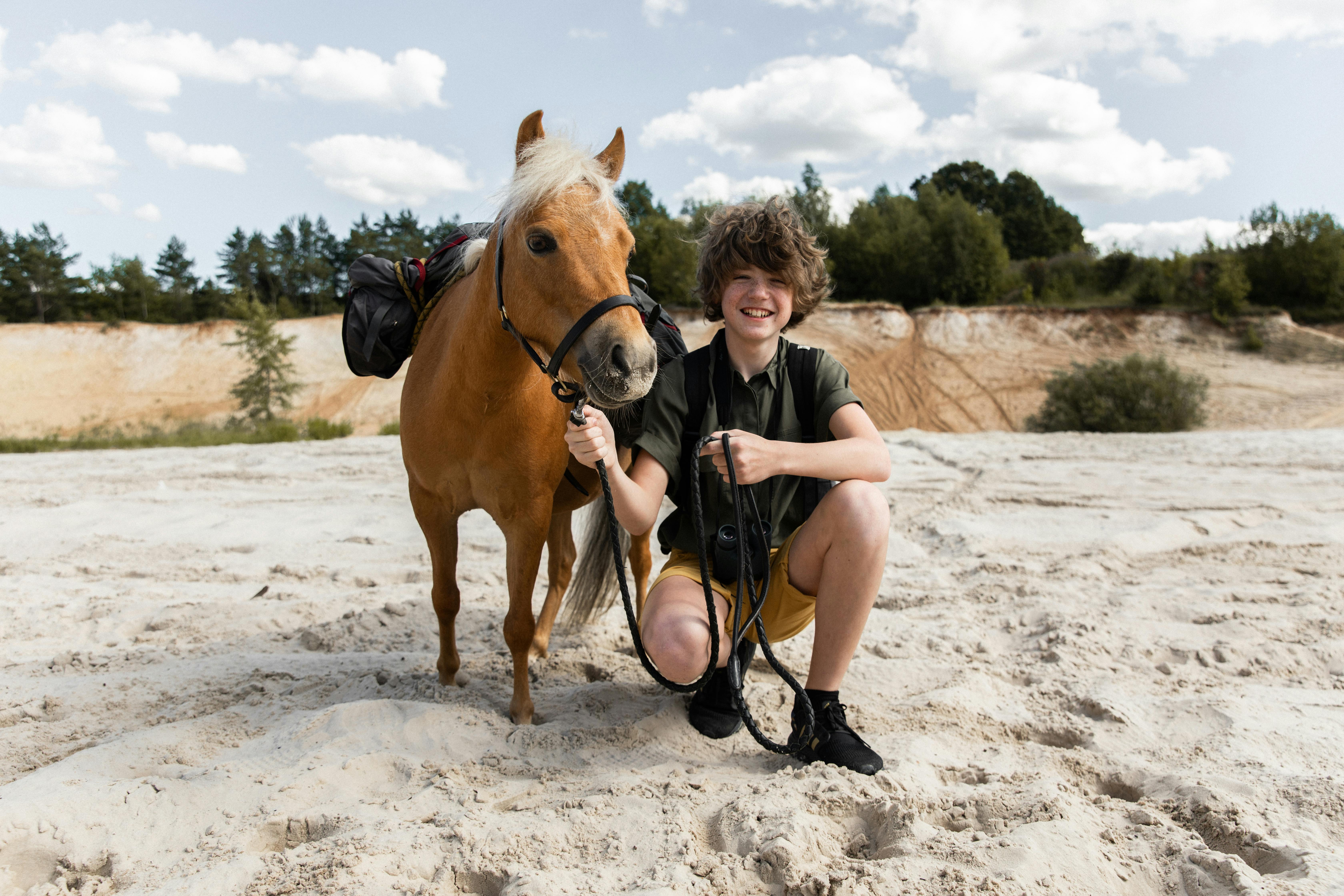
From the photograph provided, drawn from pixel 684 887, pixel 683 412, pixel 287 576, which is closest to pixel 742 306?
pixel 683 412

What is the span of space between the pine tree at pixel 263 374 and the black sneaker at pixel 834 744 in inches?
911

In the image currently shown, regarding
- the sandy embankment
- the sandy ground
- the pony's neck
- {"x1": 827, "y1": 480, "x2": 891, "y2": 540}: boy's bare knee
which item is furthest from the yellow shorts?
the sandy embankment

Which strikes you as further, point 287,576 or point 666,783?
point 287,576

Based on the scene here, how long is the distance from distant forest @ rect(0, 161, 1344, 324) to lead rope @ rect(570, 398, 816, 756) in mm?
9036

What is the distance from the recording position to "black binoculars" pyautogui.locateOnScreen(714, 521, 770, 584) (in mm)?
2289

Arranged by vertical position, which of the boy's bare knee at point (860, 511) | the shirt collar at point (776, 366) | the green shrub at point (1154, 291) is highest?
the green shrub at point (1154, 291)

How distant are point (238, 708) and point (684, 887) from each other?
1.93m

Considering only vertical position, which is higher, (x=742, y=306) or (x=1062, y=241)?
(x=1062, y=241)

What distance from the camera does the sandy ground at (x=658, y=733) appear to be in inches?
63.1

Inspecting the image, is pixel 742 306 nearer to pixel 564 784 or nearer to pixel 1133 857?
pixel 564 784

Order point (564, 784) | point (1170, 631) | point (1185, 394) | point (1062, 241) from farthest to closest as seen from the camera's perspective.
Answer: point (1062, 241)
point (1185, 394)
point (1170, 631)
point (564, 784)

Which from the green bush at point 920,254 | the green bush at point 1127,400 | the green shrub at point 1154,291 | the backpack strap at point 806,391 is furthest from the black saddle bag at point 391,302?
the green shrub at point 1154,291

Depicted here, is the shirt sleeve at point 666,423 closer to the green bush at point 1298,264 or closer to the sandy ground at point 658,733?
the sandy ground at point 658,733

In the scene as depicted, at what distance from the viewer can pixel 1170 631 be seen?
319 cm
